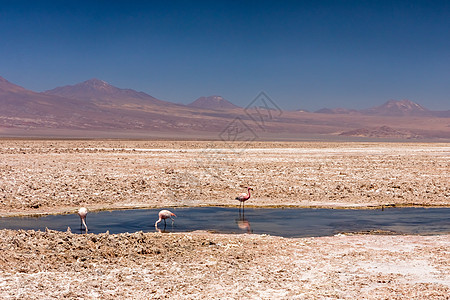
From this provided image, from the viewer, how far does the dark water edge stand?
42.4 feet

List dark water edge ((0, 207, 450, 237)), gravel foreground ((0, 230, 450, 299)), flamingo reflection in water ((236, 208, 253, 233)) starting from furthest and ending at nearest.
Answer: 1. flamingo reflection in water ((236, 208, 253, 233))
2. dark water edge ((0, 207, 450, 237))
3. gravel foreground ((0, 230, 450, 299))

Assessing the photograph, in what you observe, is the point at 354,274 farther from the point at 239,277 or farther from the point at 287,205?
the point at 287,205

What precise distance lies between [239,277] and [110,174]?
1577cm

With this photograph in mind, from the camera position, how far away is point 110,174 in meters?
23.4

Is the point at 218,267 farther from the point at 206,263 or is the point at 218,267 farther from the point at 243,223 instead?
the point at 243,223

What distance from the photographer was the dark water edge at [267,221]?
1292 centimetres

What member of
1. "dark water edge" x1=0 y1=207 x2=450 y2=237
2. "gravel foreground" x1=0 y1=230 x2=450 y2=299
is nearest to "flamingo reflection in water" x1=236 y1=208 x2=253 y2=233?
"dark water edge" x1=0 y1=207 x2=450 y2=237

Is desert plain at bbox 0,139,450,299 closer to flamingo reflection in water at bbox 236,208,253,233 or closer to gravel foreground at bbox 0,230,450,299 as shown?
gravel foreground at bbox 0,230,450,299

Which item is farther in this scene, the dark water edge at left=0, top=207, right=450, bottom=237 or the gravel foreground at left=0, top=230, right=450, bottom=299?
the dark water edge at left=0, top=207, right=450, bottom=237

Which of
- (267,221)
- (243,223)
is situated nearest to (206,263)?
(243,223)

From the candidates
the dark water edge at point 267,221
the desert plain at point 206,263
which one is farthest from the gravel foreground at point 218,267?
the dark water edge at point 267,221

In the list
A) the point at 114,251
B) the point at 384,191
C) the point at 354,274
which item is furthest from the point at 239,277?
the point at 384,191

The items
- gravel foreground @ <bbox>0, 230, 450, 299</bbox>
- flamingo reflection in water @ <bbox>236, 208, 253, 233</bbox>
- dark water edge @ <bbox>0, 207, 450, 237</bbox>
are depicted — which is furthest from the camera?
flamingo reflection in water @ <bbox>236, 208, 253, 233</bbox>

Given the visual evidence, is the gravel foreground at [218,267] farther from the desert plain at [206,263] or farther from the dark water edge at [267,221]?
the dark water edge at [267,221]
